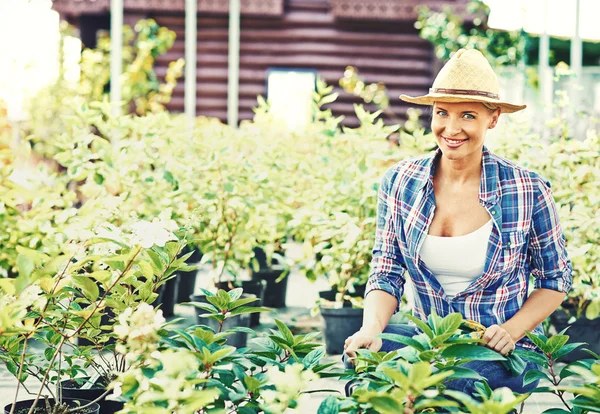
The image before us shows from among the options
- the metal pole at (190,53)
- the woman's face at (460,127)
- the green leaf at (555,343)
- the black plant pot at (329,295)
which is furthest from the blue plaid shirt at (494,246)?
the metal pole at (190,53)

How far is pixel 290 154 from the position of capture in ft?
19.0

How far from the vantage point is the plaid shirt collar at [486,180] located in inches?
109

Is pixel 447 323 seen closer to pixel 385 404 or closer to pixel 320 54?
pixel 385 404

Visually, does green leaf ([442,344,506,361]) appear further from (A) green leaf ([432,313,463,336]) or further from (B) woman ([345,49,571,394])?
(B) woman ([345,49,571,394])

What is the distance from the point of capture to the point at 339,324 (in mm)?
4574

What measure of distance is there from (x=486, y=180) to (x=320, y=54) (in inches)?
413

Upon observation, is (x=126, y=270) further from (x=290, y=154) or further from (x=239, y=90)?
(x=239, y=90)

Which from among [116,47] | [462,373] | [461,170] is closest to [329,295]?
[461,170]

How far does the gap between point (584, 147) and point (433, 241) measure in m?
2.01

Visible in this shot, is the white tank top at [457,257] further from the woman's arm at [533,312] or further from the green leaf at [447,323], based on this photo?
the green leaf at [447,323]

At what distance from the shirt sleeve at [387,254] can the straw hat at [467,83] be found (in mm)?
378

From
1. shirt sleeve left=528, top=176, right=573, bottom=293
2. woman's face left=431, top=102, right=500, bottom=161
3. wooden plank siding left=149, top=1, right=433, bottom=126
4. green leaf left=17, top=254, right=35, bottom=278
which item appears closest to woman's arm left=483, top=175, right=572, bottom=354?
shirt sleeve left=528, top=176, right=573, bottom=293

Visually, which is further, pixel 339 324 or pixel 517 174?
pixel 339 324

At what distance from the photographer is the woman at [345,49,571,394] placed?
2729mm
